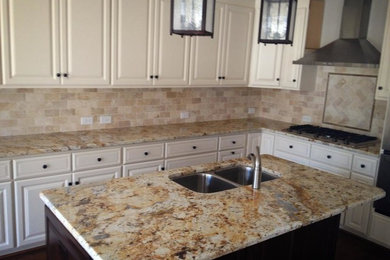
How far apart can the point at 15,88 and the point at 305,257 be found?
2710 mm

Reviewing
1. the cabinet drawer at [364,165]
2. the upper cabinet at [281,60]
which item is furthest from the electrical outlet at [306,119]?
the cabinet drawer at [364,165]

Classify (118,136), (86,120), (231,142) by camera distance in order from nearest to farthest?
(118,136) < (86,120) < (231,142)

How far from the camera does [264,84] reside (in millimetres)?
4562

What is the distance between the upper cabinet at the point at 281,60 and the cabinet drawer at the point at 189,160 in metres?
1.19

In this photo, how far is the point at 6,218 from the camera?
2871 mm

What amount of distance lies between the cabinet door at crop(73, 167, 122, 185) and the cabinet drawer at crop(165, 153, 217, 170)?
0.58 metres

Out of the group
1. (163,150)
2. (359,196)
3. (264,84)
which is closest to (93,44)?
(163,150)

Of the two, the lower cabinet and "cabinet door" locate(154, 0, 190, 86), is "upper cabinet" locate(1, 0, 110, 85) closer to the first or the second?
"cabinet door" locate(154, 0, 190, 86)

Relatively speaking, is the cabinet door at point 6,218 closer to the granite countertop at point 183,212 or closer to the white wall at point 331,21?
the granite countertop at point 183,212

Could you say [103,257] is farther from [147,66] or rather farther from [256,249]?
[147,66]

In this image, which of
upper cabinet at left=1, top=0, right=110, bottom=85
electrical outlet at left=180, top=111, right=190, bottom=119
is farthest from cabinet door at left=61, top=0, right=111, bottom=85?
electrical outlet at left=180, top=111, right=190, bottom=119

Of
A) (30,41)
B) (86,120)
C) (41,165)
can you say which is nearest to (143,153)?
(86,120)

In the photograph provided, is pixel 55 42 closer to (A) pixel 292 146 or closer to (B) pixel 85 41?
(B) pixel 85 41

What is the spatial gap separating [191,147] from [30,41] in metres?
1.86
